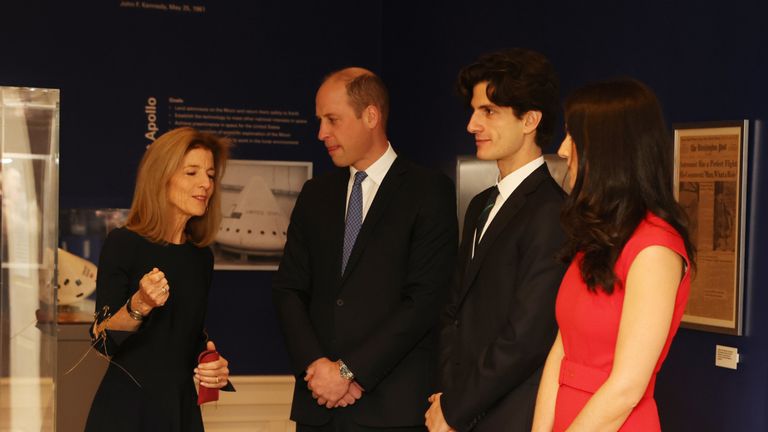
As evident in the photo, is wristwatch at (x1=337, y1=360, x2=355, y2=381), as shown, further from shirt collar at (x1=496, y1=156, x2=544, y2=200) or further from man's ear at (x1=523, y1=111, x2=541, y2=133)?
man's ear at (x1=523, y1=111, x2=541, y2=133)

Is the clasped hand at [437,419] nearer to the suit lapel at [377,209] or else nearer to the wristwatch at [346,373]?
the wristwatch at [346,373]

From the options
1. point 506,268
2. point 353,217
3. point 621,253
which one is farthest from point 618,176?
point 353,217

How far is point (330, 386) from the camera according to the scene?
11.7ft

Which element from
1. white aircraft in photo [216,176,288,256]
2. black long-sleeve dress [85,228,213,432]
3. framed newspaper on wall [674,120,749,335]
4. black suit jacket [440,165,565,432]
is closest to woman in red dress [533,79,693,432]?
black suit jacket [440,165,565,432]

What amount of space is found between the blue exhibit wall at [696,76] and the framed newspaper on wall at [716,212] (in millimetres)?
38

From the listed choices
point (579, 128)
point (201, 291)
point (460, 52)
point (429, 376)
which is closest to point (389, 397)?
point (429, 376)

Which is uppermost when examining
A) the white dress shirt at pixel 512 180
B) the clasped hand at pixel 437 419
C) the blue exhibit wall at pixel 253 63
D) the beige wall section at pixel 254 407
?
the blue exhibit wall at pixel 253 63

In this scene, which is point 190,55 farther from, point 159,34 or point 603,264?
point 603,264

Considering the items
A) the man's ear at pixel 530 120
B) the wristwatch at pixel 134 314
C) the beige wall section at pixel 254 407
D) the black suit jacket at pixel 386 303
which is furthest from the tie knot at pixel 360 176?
the beige wall section at pixel 254 407

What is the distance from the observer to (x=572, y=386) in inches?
99.0

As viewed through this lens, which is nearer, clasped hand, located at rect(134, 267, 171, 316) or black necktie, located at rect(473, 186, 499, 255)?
clasped hand, located at rect(134, 267, 171, 316)

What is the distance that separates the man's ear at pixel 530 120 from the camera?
10.4 ft

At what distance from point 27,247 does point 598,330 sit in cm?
156

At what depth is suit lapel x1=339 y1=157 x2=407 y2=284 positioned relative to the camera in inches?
146
